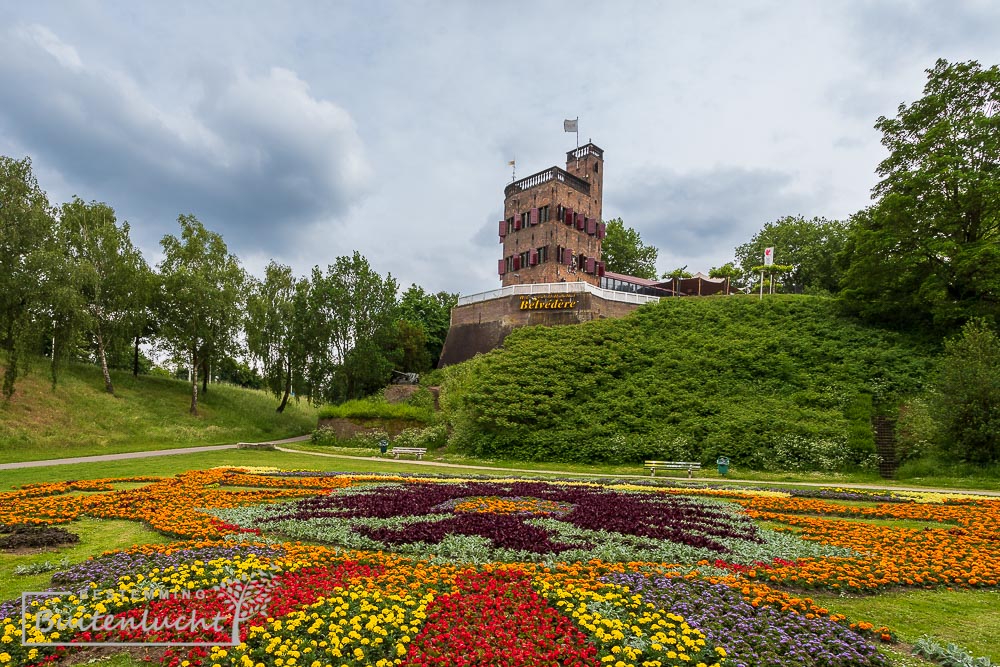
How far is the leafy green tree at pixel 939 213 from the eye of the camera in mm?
26047

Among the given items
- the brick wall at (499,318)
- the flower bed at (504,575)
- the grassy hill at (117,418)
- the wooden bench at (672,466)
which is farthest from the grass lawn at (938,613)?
the brick wall at (499,318)

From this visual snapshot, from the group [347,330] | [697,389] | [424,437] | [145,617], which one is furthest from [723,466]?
[347,330]

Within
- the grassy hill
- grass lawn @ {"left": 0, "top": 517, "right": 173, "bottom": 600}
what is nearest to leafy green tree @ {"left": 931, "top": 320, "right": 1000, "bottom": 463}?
grass lawn @ {"left": 0, "top": 517, "right": 173, "bottom": 600}

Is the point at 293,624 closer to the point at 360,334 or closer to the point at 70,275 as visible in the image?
the point at 70,275

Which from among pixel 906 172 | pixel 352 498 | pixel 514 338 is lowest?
pixel 352 498

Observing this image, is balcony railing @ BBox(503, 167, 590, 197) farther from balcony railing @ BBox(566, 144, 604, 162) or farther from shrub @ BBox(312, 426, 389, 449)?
shrub @ BBox(312, 426, 389, 449)

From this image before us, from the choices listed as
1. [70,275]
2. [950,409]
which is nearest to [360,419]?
[70,275]

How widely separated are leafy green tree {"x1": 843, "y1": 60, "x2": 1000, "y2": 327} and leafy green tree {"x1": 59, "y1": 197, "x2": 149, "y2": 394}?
1895 inches

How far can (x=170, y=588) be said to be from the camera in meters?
5.75

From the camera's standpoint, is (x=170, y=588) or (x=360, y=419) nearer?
(x=170, y=588)

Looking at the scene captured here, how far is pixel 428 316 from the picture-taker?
5881 cm

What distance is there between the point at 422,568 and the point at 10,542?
261 inches

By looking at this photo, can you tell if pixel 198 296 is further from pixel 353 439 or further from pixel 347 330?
pixel 353 439

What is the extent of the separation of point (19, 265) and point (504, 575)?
32486 mm
